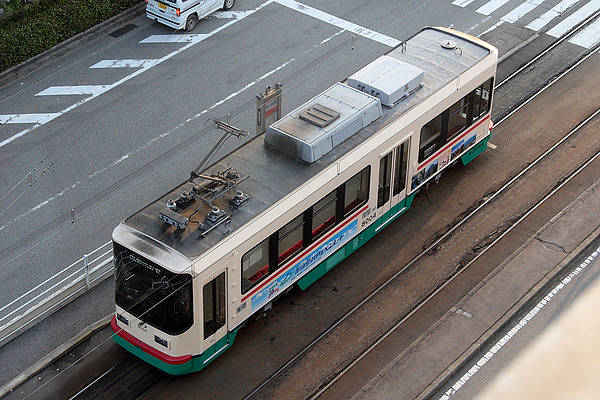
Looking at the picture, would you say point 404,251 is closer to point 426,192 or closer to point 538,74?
point 426,192

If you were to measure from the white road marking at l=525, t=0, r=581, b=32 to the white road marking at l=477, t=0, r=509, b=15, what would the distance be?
1586mm

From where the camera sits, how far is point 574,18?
35125mm

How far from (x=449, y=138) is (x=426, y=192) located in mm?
1901

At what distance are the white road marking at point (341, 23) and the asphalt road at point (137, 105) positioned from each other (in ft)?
0.29

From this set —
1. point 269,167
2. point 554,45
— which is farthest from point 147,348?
point 554,45

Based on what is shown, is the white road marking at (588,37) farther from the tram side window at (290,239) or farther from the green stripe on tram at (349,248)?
the tram side window at (290,239)

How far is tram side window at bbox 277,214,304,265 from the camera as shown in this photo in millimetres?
21375

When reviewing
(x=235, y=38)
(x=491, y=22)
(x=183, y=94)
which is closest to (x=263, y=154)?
(x=183, y=94)

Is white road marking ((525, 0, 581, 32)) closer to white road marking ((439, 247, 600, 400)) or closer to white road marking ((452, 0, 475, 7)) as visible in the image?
white road marking ((452, 0, 475, 7))

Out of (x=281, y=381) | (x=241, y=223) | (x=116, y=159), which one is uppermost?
(x=241, y=223)

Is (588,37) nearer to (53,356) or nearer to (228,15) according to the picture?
(228,15)

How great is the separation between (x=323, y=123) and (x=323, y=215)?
7.18 ft

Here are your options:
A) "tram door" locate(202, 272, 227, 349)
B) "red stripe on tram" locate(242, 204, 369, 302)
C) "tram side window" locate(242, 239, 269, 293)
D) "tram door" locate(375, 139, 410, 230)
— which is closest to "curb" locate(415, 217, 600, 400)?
"tram door" locate(375, 139, 410, 230)

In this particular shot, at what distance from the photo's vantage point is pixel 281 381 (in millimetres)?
21281
